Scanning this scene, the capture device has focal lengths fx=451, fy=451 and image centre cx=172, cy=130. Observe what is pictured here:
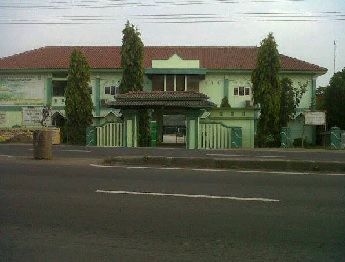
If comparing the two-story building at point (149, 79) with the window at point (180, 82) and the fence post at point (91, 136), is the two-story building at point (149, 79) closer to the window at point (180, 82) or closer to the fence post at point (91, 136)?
the window at point (180, 82)

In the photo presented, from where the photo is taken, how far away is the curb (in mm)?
10914

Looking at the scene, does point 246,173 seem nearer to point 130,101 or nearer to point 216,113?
point 130,101

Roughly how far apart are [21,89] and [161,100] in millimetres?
20567

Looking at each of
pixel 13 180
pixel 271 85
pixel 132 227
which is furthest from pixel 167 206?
pixel 271 85

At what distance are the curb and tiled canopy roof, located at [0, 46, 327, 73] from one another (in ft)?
95.7

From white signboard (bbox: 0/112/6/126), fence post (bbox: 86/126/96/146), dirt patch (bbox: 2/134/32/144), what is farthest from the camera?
white signboard (bbox: 0/112/6/126)

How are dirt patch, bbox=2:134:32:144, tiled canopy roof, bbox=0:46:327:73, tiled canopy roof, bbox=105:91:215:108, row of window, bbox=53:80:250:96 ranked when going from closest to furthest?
tiled canopy roof, bbox=105:91:215:108
dirt patch, bbox=2:134:32:144
row of window, bbox=53:80:250:96
tiled canopy roof, bbox=0:46:327:73

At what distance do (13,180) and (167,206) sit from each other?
3.91m

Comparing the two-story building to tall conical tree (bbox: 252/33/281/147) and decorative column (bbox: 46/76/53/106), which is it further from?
tall conical tree (bbox: 252/33/281/147)

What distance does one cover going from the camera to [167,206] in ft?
21.7

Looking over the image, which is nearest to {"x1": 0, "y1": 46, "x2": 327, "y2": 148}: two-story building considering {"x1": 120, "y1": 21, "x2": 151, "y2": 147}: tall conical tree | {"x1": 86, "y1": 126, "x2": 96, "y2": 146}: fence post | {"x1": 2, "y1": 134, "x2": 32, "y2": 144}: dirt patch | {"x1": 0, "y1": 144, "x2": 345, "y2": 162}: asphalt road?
{"x1": 120, "y1": 21, "x2": 151, "y2": 147}: tall conical tree

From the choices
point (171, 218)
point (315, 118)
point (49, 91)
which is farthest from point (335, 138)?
point (49, 91)

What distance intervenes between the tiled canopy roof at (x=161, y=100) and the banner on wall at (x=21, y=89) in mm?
18042

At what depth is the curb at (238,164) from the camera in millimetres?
10914
